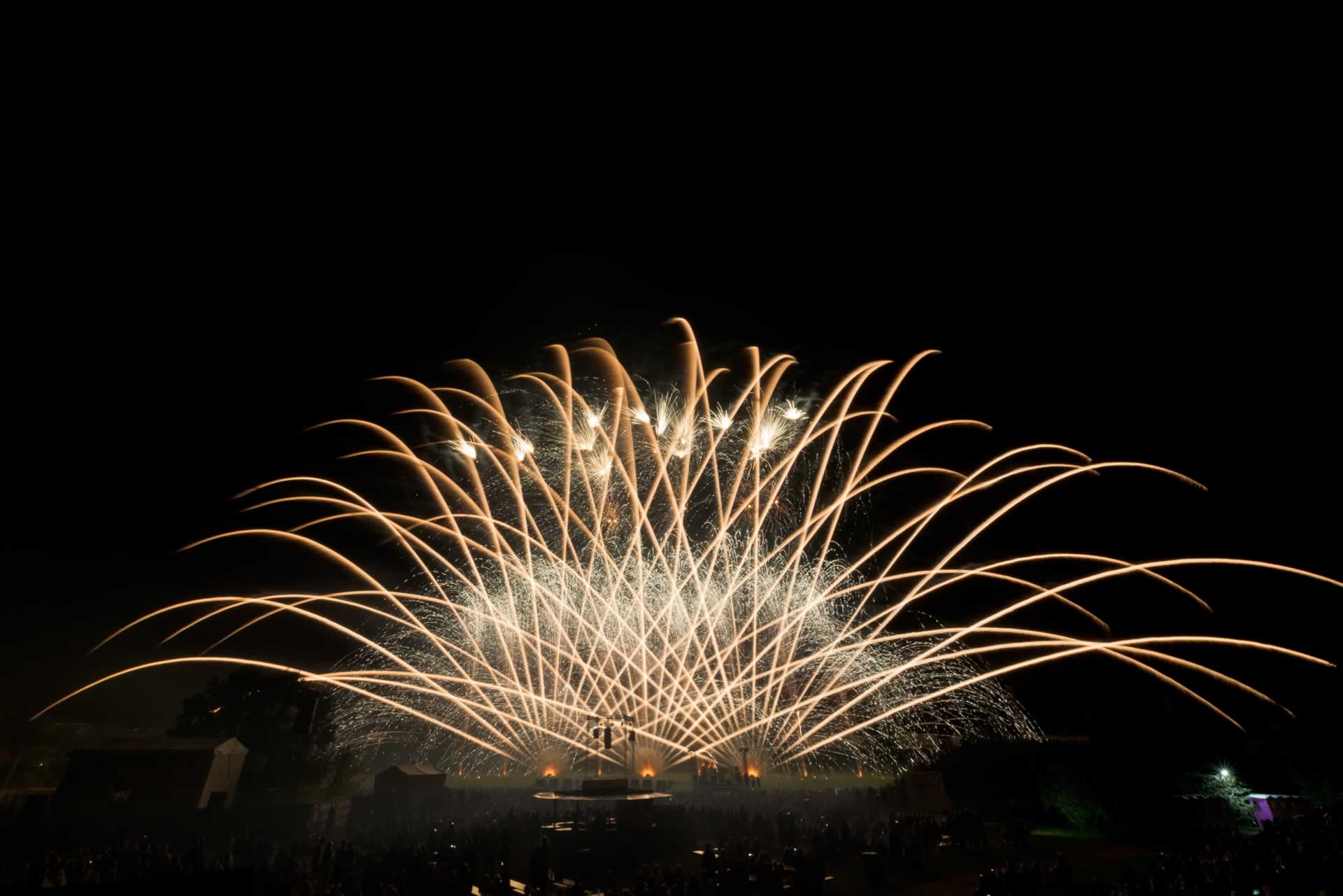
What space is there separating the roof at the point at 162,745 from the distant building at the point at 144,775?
0.03 metres

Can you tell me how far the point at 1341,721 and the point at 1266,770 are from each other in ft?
10.5

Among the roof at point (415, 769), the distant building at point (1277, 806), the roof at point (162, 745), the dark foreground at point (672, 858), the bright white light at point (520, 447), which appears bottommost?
the dark foreground at point (672, 858)

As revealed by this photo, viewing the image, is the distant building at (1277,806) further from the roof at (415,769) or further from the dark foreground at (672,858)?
the roof at (415,769)

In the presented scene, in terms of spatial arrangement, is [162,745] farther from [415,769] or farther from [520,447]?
[520,447]

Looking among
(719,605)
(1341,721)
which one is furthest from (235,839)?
(1341,721)

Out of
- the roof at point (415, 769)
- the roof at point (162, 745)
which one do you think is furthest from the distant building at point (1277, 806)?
the roof at point (162, 745)

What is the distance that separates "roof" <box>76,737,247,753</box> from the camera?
31406 millimetres

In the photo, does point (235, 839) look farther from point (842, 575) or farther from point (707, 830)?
point (842, 575)

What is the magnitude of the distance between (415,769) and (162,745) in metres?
11.9

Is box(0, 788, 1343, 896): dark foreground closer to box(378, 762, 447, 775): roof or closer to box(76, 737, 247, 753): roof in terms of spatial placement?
box(76, 737, 247, 753): roof

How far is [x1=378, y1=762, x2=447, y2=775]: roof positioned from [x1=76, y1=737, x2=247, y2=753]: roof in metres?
7.93

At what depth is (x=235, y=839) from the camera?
2588 centimetres

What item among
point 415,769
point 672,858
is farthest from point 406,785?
point 672,858

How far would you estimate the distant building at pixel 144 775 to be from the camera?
30.6 metres
